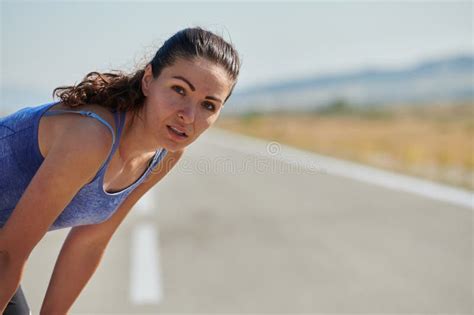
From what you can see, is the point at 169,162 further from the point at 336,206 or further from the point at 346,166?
the point at 346,166

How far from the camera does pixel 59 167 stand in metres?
1.92

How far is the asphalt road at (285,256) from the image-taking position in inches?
198

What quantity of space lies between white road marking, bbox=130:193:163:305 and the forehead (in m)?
3.24

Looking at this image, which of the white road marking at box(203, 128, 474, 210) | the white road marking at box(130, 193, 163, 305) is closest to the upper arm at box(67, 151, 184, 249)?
the white road marking at box(130, 193, 163, 305)

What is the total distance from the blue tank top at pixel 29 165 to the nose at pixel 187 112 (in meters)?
0.23

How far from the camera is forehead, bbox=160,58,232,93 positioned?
2213mm

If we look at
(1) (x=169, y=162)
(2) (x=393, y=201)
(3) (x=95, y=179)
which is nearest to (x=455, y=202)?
(2) (x=393, y=201)

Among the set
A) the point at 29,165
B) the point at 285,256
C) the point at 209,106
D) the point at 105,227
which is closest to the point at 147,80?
the point at 209,106

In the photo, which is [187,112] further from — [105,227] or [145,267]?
[145,267]

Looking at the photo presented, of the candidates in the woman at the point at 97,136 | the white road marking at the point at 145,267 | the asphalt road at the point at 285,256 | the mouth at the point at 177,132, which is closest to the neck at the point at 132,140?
the woman at the point at 97,136

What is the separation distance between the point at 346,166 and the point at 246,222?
6894 mm

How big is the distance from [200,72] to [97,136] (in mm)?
470

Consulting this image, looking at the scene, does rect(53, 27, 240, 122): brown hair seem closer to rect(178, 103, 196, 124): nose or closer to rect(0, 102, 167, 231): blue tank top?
rect(0, 102, 167, 231): blue tank top

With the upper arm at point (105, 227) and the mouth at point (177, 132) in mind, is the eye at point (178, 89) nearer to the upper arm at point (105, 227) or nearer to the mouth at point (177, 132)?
the mouth at point (177, 132)
